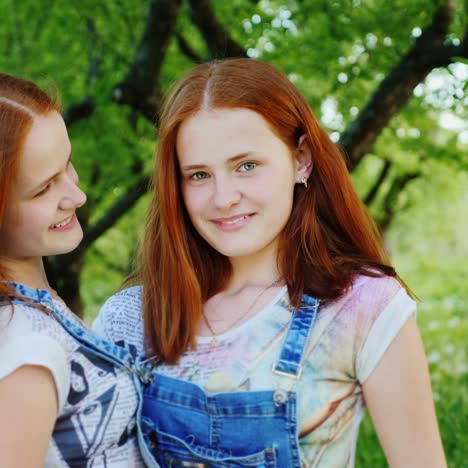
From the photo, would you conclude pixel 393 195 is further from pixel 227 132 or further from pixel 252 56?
pixel 227 132

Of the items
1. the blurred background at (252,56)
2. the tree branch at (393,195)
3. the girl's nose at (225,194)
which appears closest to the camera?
the girl's nose at (225,194)

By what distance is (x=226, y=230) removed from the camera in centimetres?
219

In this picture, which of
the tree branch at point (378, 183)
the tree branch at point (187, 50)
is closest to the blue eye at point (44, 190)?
the tree branch at point (187, 50)

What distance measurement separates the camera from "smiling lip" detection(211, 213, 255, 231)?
217 cm

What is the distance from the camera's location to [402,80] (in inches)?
172

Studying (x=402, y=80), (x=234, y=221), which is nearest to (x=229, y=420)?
(x=234, y=221)

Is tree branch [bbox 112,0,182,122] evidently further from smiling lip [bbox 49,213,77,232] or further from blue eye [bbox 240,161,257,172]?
smiling lip [bbox 49,213,77,232]

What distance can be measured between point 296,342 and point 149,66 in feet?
10.3

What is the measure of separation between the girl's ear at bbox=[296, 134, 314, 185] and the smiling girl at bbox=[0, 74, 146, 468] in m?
0.73

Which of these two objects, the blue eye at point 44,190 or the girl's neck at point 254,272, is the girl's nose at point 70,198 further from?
the girl's neck at point 254,272

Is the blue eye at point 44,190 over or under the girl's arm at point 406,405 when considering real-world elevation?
over

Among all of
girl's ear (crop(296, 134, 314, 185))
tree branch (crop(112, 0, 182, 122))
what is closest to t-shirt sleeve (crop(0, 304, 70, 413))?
girl's ear (crop(296, 134, 314, 185))

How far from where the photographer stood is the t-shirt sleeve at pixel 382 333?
6.28ft

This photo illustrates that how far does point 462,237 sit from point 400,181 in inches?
629
